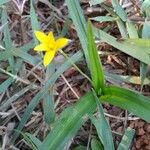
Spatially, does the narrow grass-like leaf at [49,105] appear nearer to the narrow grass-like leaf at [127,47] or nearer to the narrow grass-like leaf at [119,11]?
the narrow grass-like leaf at [127,47]

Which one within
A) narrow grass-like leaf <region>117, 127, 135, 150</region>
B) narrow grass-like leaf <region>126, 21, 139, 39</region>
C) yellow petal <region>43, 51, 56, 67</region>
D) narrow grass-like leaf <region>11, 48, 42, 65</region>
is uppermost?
yellow petal <region>43, 51, 56, 67</region>

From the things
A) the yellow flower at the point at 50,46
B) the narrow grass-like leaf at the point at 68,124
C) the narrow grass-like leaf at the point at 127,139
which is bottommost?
the narrow grass-like leaf at the point at 127,139

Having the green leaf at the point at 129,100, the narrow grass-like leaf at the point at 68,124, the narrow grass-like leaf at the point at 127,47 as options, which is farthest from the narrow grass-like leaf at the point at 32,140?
the narrow grass-like leaf at the point at 127,47

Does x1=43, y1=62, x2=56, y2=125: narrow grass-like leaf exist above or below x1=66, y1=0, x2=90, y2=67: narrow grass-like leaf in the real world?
below

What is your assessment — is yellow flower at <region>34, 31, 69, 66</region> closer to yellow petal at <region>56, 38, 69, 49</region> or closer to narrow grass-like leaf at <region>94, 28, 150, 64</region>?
yellow petal at <region>56, 38, 69, 49</region>

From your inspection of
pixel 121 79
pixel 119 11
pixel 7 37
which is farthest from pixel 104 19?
pixel 7 37

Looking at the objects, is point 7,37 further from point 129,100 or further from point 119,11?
point 129,100

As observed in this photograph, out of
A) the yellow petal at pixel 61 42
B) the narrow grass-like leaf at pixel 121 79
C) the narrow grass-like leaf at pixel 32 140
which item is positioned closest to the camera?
the yellow petal at pixel 61 42

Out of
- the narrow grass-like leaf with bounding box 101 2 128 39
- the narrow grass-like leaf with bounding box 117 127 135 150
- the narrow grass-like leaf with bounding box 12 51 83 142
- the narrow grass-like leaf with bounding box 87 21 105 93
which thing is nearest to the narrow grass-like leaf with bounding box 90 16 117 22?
the narrow grass-like leaf with bounding box 101 2 128 39
